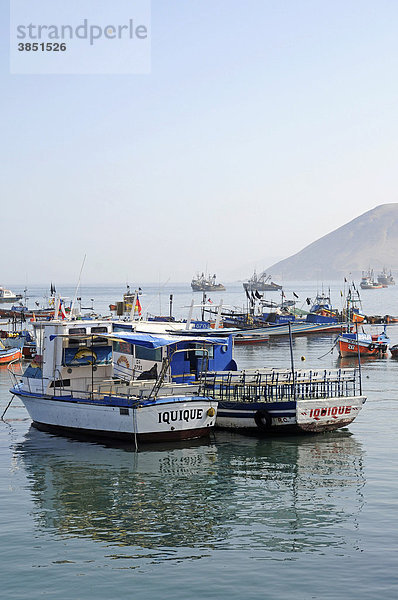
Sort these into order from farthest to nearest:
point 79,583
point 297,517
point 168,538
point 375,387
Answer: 1. point 375,387
2. point 297,517
3. point 168,538
4. point 79,583

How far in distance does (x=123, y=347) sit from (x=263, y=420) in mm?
7328

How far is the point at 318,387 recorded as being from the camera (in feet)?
99.6

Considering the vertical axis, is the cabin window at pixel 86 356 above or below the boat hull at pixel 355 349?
above

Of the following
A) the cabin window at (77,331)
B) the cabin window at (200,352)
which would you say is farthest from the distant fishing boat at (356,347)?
the cabin window at (77,331)

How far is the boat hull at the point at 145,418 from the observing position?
26.4 metres

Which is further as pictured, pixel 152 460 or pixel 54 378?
pixel 54 378

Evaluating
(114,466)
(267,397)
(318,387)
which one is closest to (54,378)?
(114,466)

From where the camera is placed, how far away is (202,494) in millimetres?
20922

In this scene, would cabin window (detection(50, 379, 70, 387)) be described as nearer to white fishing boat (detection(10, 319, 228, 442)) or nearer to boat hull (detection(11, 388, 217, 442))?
white fishing boat (detection(10, 319, 228, 442))

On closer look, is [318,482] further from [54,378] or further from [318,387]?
[54,378]

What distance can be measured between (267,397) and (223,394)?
1.98 meters

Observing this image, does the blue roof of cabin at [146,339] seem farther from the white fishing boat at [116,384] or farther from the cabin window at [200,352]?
the cabin window at [200,352]

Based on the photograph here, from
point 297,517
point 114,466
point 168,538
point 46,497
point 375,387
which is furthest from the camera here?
point 375,387

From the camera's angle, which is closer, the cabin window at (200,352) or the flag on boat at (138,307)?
the cabin window at (200,352)
